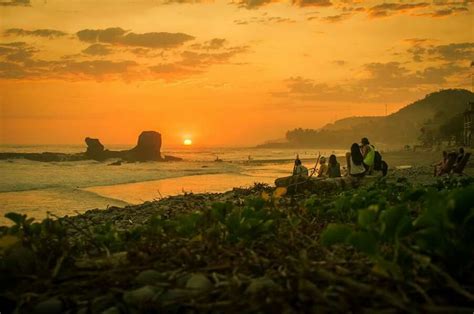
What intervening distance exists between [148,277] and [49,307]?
0.60 metres

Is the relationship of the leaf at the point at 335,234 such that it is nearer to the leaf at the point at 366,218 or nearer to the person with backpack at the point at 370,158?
the leaf at the point at 366,218

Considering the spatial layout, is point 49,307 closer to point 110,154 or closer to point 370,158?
point 370,158

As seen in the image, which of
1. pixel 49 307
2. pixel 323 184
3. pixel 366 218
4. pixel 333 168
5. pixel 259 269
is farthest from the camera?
pixel 333 168

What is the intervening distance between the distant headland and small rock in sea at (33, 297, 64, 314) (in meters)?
65.6

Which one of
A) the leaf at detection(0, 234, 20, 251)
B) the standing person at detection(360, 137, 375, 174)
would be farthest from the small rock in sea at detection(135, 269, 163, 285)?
the standing person at detection(360, 137, 375, 174)

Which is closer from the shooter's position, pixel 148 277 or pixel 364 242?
pixel 364 242

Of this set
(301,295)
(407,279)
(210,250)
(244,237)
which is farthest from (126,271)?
(407,279)

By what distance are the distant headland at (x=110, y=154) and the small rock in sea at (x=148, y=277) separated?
215ft

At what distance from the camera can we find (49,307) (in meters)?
2.75

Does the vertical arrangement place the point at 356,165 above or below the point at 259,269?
above

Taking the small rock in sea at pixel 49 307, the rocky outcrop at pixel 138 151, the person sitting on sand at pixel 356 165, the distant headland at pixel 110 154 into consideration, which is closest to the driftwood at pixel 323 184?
the person sitting on sand at pixel 356 165

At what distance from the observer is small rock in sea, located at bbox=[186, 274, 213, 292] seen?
273cm

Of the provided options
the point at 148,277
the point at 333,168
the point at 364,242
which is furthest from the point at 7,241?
the point at 333,168

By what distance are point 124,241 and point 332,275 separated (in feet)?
6.58
